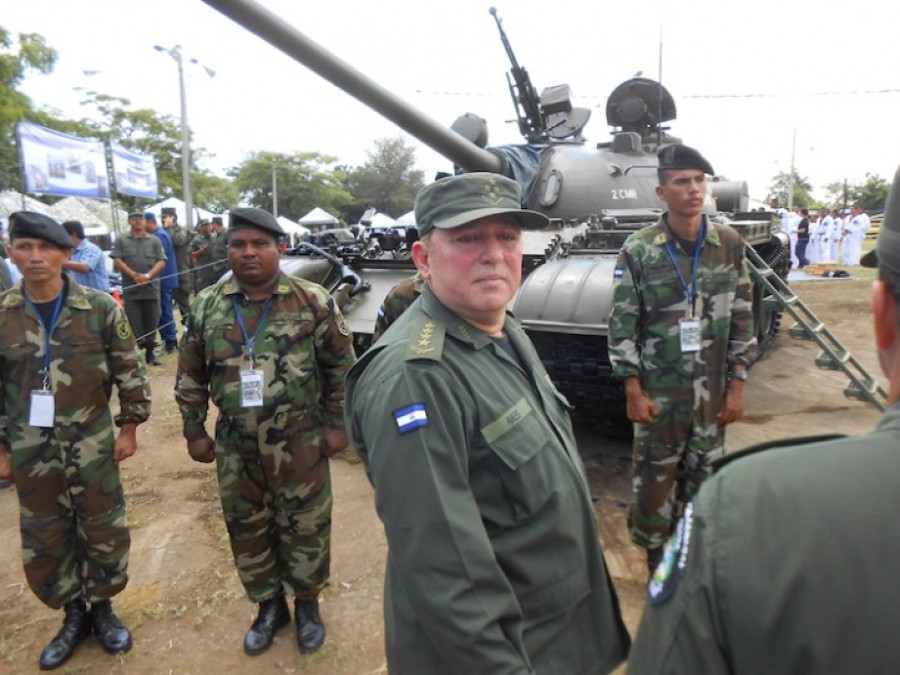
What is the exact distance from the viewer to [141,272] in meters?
8.84

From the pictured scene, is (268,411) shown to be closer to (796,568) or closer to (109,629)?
(109,629)

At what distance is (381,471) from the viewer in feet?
4.62

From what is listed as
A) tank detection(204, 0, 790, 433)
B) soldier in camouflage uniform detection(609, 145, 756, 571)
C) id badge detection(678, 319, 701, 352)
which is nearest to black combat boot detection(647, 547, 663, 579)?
soldier in camouflage uniform detection(609, 145, 756, 571)

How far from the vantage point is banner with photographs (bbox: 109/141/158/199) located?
12805mm

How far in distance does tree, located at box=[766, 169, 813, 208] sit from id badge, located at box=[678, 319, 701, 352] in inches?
2090

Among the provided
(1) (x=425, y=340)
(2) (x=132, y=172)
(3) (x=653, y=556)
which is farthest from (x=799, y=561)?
(2) (x=132, y=172)

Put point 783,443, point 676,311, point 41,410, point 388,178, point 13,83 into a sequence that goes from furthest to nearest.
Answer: point 388,178, point 13,83, point 676,311, point 41,410, point 783,443

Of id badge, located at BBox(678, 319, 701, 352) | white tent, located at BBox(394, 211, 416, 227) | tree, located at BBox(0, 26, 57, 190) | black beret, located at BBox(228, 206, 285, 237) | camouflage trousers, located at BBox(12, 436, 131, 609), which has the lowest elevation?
camouflage trousers, located at BBox(12, 436, 131, 609)

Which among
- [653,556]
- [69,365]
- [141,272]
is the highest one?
[69,365]

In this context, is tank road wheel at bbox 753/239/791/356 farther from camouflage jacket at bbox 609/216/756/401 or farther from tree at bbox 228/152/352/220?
tree at bbox 228/152/352/220

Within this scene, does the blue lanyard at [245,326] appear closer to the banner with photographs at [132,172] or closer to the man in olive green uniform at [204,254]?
the man in olive green uniform at [204,254]

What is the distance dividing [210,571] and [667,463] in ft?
8.56

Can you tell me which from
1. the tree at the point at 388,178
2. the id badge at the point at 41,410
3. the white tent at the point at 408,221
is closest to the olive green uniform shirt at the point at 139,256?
the white tent at the point at 408,221

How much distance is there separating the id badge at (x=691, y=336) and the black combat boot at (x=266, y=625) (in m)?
2.32
